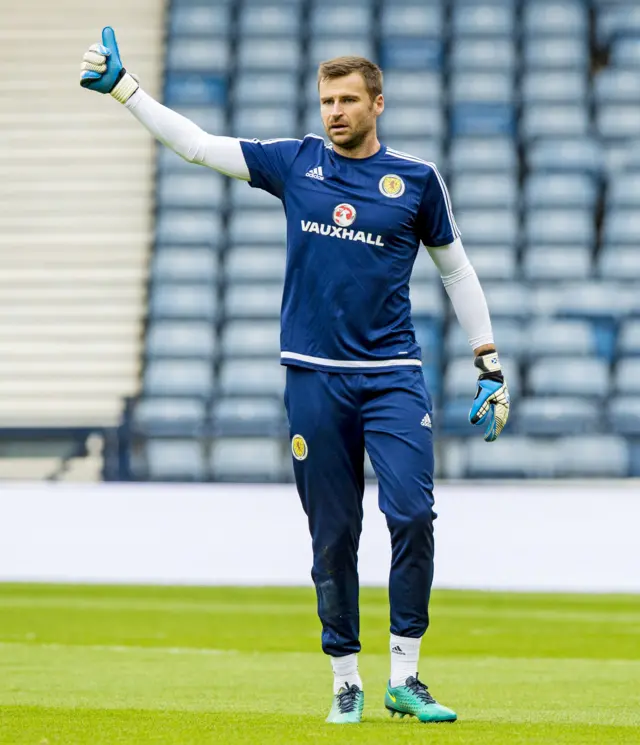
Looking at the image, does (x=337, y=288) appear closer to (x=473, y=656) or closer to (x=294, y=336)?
(x=294, y=336)

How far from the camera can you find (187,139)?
15.3 ft

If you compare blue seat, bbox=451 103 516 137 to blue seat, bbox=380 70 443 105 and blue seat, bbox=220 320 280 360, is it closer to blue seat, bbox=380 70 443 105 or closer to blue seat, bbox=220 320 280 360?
blue seat, bbox=380 70 443 105

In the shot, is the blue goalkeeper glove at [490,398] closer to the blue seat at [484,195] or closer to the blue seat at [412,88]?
the blue seat at [484,195]

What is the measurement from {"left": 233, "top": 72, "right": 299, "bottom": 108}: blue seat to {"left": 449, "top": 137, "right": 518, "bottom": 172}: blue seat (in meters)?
2.05

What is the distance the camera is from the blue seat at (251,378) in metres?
14.8

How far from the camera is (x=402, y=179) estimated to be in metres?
4.56

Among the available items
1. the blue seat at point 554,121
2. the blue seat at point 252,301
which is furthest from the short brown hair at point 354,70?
the blue seat at point 554,121

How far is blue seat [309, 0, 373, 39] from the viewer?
59.5 feet

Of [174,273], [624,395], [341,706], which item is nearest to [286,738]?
[341,706]

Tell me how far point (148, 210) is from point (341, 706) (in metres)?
13.5

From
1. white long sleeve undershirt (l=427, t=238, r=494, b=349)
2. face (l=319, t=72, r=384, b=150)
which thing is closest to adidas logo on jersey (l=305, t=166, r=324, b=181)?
face (l=319, t=72, r=384, b=150)

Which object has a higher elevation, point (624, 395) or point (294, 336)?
point (294, 336)

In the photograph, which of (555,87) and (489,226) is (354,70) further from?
(555,87)

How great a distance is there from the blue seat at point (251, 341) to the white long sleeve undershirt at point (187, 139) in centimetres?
1053
